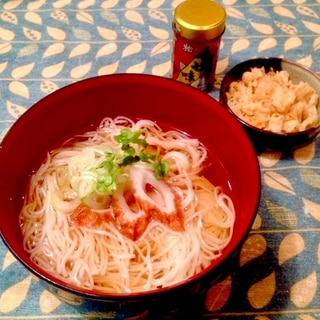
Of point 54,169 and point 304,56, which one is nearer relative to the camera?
point 54,169

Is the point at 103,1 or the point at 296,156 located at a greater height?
the point at 103,1

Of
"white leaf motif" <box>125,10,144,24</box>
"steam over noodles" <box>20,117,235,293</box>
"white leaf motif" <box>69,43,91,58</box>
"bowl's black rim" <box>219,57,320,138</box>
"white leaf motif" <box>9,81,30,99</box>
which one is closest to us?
"steam over noodles" <box>20,117,235,293</box>

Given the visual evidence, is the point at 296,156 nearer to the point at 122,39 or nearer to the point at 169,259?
the point at 169,259

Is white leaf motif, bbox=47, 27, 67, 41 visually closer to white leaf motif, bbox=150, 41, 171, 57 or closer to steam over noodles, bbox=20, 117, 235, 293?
white leaf motif, bbox=150, 41, 171, 57

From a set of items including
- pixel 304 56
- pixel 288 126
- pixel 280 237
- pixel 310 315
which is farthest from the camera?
pixel 304 56

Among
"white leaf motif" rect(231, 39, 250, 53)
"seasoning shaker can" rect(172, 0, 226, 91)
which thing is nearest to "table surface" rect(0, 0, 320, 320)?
"white leaf motif" rect(231, 39, 250, 53)

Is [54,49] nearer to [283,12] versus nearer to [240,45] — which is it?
[240,45]

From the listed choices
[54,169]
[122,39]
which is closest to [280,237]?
[54,169]
